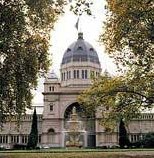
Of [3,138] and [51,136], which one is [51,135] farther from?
[3,138]

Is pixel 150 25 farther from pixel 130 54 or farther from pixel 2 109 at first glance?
pixel 2 109

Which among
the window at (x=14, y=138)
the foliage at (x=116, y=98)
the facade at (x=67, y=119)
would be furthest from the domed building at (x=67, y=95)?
the foliage at (x=116, y=98)

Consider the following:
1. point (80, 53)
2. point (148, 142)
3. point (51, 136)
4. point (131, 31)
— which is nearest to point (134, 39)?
point (131, 31)

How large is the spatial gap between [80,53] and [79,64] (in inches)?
131

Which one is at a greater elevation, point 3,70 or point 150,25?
point 150,25

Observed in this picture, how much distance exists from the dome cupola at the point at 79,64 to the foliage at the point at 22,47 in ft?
239

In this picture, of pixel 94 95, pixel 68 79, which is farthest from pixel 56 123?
pixel 94 95

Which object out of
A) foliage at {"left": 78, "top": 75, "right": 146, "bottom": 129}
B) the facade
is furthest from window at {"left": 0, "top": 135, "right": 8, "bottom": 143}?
foliage at {"left": 78, "top": 75, "right": 146, "bottom": 129}

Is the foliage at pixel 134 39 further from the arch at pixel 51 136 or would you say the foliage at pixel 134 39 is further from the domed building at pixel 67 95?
the arch at pixel 51 136

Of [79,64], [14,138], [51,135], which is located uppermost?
[79,64]

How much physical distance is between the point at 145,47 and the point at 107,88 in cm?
487

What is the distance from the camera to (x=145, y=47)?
2450 centimetres

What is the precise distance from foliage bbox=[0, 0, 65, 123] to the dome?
254 ft

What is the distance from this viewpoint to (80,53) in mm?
106812
